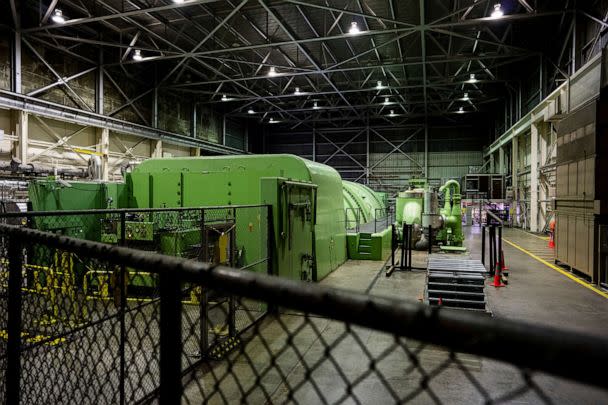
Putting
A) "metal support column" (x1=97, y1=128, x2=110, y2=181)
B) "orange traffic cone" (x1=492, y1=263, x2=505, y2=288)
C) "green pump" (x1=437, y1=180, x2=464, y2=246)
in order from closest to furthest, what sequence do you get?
"orange traffic cone" (x1=492, y1=263, x2=505, y2=288) → "green pump" (x1=437, y1=180, x2=464, y2=246) → "metal support column" (x1=97, y1=128, x2=110, y2=181)

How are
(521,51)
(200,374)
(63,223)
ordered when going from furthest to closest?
(521,51)
(63,223)
(200,374)

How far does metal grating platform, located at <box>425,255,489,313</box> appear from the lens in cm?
545

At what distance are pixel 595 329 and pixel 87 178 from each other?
49.2 ft

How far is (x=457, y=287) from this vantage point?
19.2 feet

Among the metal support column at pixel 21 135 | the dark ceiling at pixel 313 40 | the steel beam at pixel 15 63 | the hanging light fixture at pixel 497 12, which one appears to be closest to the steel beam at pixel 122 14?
the dark ceiling at pixel 313 40

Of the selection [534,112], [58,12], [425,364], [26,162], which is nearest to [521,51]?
[534,112]

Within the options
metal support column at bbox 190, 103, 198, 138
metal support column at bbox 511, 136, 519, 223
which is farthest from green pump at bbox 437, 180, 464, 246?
metal support column at bbox 190, 103, 198, 138

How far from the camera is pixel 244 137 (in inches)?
1154

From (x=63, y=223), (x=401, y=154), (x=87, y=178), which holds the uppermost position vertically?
(x=401, y=154)

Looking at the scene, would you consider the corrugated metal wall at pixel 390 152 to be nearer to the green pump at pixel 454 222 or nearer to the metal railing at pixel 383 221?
the metal railing at pixel 383 221

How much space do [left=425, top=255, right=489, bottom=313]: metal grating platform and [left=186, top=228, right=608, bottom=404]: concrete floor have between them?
0.65 meters

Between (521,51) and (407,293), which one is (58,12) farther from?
(521,51)

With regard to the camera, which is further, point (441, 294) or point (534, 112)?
point (534, 112)

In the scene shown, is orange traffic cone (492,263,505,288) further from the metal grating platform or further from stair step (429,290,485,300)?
stair step (429,290,485,300)
